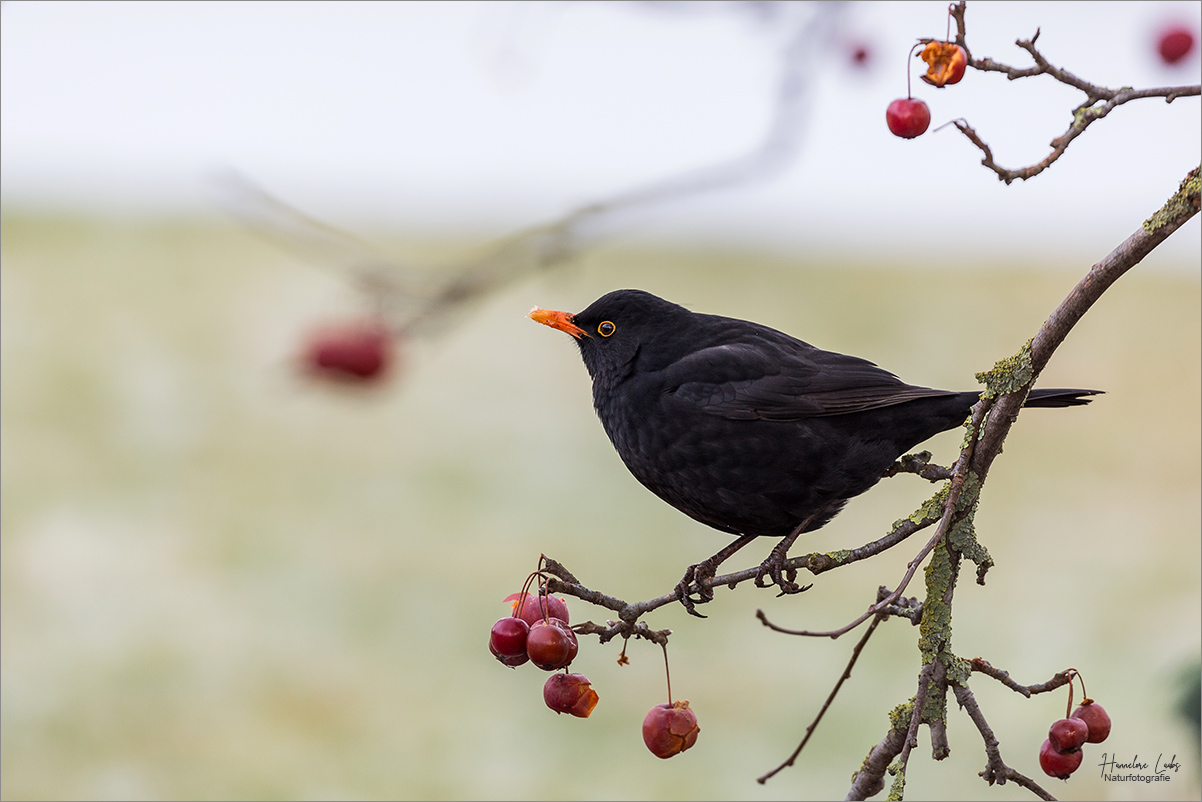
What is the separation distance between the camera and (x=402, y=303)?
4.57 feet

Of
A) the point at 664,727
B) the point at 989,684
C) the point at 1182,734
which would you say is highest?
the point at 989,684

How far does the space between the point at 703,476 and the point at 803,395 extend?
0.26 m

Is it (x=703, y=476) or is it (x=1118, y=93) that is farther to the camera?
(x=703, y=476)

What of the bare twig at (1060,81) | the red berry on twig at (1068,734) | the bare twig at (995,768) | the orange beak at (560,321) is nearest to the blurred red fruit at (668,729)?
the bare twig at (995,768)

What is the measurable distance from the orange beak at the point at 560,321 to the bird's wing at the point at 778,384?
8.3 inches

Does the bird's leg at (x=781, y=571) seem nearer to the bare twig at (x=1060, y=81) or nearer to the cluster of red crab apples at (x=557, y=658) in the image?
the cluster of red crab apples at (x=557, y=658)

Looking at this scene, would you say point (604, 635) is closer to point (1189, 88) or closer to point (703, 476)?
point (703, 476)

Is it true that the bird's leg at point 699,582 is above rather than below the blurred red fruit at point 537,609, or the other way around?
above

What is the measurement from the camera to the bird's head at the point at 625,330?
6.63 feet

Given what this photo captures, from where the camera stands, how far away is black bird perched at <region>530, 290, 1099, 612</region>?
185 cm

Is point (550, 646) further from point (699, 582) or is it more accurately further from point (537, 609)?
point (699, 582)

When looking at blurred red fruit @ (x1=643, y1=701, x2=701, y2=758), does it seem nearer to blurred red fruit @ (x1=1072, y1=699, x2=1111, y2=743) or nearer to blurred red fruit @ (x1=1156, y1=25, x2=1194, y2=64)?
blurred red fruit @ (x1=1072, y1=699, x2=1111, y2=743)

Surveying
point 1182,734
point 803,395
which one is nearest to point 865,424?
point 803,395

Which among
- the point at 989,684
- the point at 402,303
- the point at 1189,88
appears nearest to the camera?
the point at 1189,88
